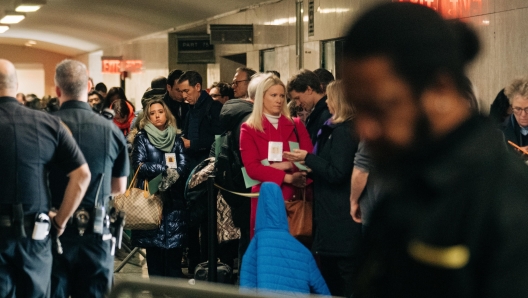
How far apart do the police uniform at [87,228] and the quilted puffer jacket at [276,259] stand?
1015 millimetres

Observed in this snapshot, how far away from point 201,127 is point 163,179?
132 centimetres

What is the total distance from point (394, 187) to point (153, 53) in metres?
24.4

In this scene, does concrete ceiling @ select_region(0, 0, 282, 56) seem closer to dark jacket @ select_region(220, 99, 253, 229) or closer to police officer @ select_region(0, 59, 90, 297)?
dark jacket @ select_region(220, 99, 253, 229)

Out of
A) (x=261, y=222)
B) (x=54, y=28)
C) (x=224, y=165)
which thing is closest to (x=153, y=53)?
(x=54, y=28)

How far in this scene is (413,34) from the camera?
1.63 meters

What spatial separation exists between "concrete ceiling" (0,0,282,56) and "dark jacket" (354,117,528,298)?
15.2 metres

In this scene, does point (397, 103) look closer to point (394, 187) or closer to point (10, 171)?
point (394, 187)

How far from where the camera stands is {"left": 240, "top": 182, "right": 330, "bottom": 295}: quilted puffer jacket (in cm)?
585

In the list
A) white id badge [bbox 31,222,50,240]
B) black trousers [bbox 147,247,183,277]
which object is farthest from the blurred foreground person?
black trousers [bbox 147,247,183,277]

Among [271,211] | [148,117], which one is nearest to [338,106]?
[271,211]

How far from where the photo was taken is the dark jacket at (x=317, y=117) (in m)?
7.36

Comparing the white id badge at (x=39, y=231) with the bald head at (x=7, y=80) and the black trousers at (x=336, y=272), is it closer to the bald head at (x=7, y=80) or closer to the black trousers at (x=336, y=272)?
the bald head at (x=7, y=80)

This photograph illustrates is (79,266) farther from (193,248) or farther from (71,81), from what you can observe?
(193,248)

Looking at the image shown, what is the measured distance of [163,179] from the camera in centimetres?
830
